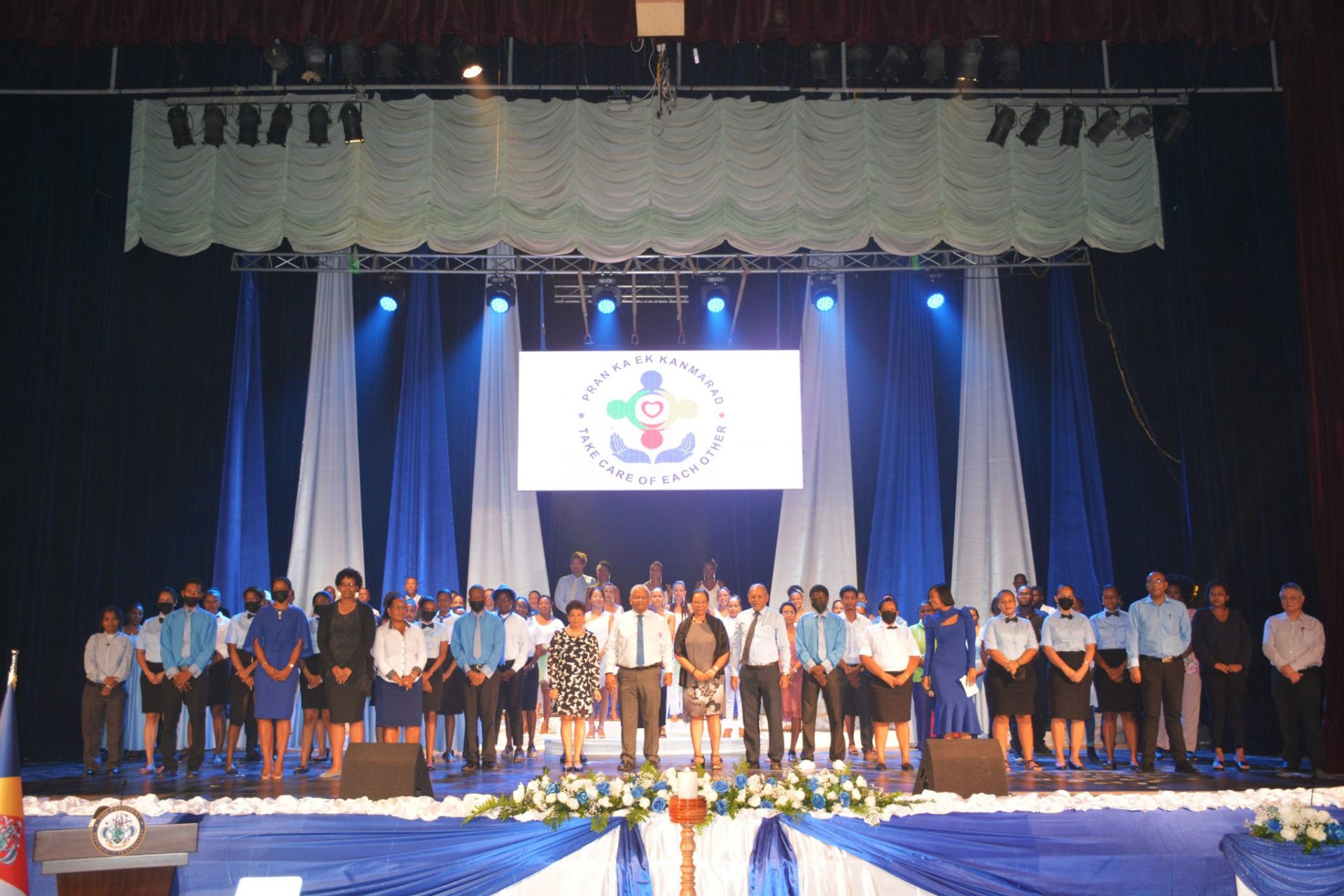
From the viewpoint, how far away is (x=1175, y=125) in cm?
973

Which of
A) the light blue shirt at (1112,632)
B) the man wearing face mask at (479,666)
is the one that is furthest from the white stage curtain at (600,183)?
the light blue shirt at (1112,632)

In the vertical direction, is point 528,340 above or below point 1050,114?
below

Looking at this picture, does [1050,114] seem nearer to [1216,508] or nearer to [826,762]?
[1216,508]

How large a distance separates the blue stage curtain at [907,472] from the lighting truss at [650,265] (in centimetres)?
66

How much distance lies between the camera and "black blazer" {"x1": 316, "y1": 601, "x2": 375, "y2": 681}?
7854 millimetres

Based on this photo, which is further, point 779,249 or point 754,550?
point 754,550

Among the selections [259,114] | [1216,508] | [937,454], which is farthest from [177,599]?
[1216,508]

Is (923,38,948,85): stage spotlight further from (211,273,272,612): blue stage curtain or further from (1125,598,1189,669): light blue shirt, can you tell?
(211,273,272,612): blue stage curtain

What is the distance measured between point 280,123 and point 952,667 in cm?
708

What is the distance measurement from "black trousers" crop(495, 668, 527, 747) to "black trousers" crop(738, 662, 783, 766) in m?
1.80

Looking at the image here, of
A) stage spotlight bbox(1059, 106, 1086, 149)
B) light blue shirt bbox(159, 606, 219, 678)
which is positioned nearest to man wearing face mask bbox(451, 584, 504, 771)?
light blue shirt bbox(159, 606, 219, 678)

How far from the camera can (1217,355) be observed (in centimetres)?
963

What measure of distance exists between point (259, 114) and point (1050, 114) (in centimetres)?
707

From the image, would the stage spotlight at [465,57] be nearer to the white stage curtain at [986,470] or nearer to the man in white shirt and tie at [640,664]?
the man in white shirt and tie at [640,664]
